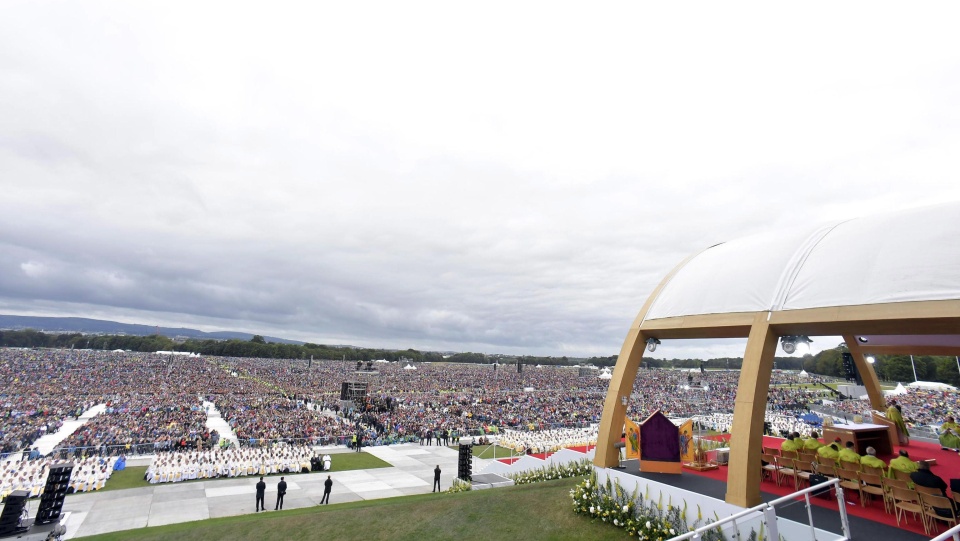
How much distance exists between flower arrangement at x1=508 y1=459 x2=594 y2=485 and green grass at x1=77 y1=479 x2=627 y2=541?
1.59m

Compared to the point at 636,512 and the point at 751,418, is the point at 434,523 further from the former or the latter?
A: the point at 751,418

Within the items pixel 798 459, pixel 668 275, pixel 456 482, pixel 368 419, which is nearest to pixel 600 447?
pixel 798 459

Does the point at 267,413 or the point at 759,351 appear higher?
the point at 759,351

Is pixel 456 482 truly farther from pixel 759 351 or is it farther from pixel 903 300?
pixel 903 300

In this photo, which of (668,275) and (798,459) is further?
(668,275)

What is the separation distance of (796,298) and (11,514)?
20.8 m

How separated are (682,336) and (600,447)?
146 inches

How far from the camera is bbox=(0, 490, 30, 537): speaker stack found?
12250 mm

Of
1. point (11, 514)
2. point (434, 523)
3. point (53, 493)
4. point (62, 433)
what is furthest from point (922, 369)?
point (62, 433)

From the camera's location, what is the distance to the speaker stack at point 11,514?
12.2 m

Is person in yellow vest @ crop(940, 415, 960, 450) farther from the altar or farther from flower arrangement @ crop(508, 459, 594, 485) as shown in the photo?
flower arrangement @ crop(508, 459, 594, 485)

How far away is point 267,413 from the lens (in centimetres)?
3744

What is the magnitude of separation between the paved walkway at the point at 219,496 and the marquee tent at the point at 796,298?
13113 mm

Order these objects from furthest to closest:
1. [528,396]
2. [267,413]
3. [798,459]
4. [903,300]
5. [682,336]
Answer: [528,396] → [267,413] → [682,336] → [798,459] → [903,300]
